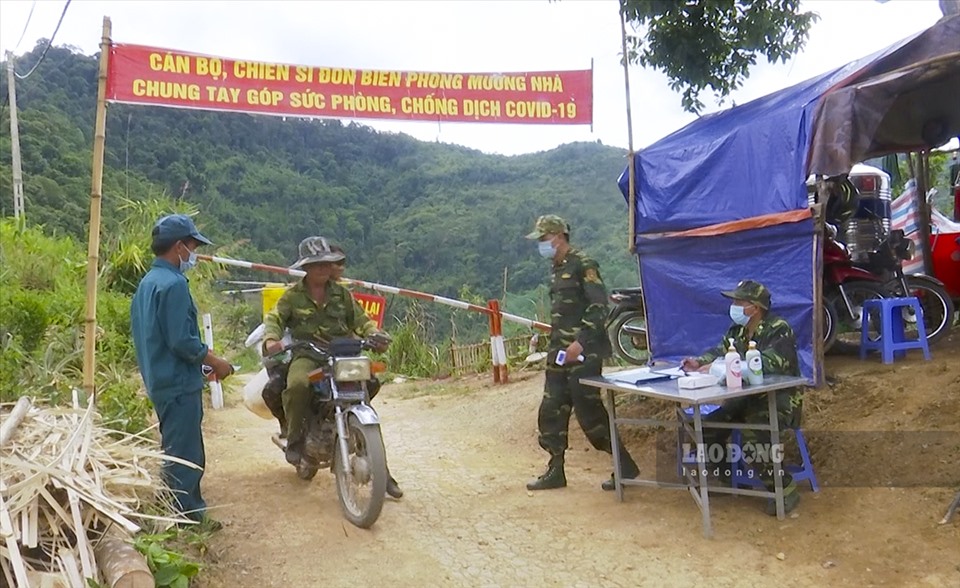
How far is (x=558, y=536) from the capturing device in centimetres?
404

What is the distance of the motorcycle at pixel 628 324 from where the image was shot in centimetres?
757

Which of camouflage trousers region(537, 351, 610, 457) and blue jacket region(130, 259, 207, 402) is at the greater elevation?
blue jacket region(130, 259, 207, 402)

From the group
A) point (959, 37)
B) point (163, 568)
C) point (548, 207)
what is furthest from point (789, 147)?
point (548, 207)

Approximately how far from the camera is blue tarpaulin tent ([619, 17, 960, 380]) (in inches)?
196

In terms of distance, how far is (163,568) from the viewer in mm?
2994

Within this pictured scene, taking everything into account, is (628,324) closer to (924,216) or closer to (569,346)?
(924,216)

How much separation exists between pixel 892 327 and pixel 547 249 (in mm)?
3028

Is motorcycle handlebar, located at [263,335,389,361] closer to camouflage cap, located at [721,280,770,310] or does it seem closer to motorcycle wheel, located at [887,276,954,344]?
camouflage cap, located at [721,280,770,310]

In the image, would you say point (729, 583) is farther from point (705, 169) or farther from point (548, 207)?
point (548, 207)

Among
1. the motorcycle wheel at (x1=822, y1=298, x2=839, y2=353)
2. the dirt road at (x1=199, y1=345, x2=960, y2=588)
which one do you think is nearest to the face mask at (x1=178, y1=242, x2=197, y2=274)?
the dirt road at (x1=199, y1=345, x2=960, y2=588)

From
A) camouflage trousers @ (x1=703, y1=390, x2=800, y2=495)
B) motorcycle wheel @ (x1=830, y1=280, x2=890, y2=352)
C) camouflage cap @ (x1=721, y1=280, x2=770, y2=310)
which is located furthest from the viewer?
motorcycle wheel @ (x1=830, y1=280, x2=890, y2=352)

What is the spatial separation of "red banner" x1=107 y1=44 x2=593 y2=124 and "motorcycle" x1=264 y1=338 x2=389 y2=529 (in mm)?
2780

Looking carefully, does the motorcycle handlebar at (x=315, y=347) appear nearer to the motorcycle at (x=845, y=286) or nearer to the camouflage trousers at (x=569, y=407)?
the camouflage trousers at (x=569, y=407)

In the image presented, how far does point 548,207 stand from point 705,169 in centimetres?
2011
